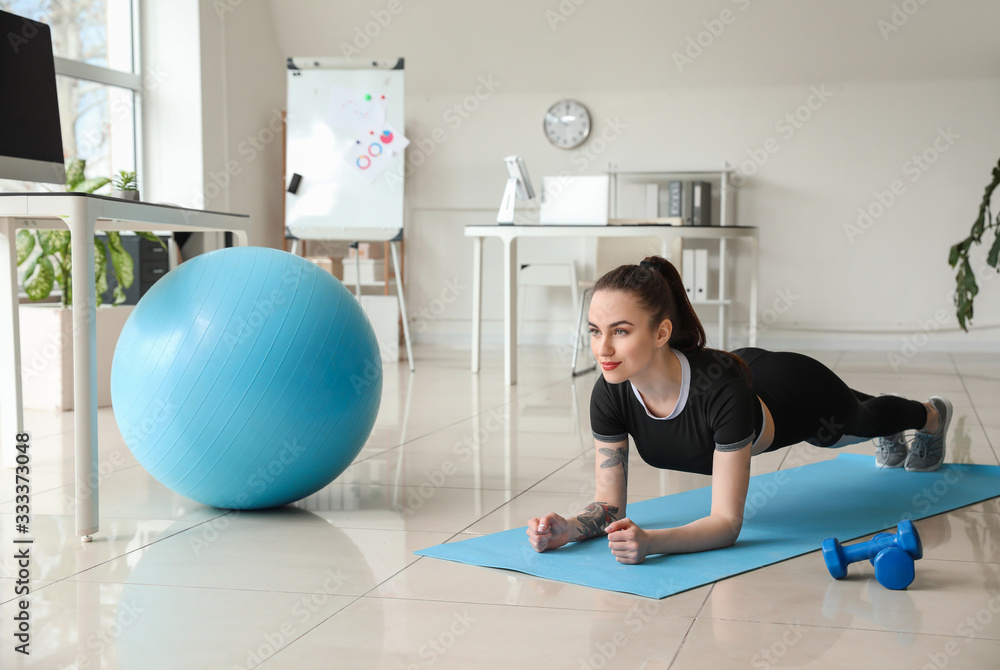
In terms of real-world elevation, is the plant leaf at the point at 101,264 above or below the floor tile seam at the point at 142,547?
above

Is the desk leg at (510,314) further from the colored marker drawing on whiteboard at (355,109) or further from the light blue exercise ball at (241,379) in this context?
the light blue exercise ball at (241,379)

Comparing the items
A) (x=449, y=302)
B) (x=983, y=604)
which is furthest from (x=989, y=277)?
(x=983, y=604)

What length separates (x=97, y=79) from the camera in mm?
5148

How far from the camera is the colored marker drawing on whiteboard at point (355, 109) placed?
214 inches

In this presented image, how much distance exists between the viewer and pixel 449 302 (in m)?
7.16

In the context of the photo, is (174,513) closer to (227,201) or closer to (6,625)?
(6,625)

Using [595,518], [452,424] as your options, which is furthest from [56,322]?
[595,518]

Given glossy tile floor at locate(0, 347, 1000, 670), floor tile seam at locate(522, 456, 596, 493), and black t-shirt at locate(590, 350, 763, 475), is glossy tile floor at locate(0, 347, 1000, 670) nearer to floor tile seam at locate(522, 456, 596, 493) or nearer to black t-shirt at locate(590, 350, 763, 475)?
floor tile seam at locate(522, 456, 596, 493)

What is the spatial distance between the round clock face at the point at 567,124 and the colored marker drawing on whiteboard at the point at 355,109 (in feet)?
5.78

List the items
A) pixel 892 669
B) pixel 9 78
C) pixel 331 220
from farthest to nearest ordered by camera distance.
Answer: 1. pixel 331 220
2. pixel 9 78
3. pixel 892 669

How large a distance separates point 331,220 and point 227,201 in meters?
0.84

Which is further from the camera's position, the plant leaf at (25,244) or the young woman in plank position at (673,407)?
the plant leaf at (25,244)

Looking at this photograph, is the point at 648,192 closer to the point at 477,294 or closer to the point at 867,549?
the point at 477,294

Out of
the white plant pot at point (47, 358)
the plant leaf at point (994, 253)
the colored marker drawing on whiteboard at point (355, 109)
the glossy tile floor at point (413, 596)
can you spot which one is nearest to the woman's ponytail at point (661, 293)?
the glossy tile floor at point (413, 596)
